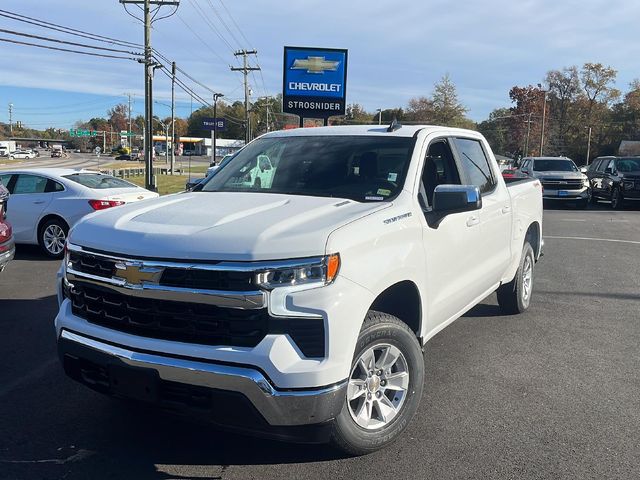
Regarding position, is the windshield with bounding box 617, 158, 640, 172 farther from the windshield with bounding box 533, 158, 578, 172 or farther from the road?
the road

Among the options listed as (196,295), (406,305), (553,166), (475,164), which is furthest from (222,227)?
(553,166)

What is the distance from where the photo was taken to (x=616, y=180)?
68.6 feet

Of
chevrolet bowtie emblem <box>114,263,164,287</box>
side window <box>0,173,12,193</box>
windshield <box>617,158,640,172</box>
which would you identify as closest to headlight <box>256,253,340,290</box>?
chevrolet bowtie emblem <box>114,263,164,287</box>

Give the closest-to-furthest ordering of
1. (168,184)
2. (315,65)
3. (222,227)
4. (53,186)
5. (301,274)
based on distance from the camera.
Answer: (301,274) → (222,227) → (53,186) → (315,65) → (168,184)

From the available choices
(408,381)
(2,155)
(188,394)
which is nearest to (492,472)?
(408,381)

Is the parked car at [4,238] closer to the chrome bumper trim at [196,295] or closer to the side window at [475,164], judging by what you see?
the chrome bumper trim at [196,295]

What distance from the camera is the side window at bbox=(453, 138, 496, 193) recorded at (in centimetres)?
507

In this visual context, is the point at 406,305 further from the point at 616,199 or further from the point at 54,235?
the point at 616,199

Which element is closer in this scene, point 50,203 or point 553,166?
point 50,203

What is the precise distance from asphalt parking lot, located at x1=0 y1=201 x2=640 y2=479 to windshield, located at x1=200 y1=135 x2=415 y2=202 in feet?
5.36

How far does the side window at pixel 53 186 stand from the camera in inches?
410

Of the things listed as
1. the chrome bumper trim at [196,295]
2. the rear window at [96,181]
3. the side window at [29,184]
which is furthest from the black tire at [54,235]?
the chrome bumper trim at [196,295]

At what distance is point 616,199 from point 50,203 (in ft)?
61.0

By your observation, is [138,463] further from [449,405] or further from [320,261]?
[449,405]
